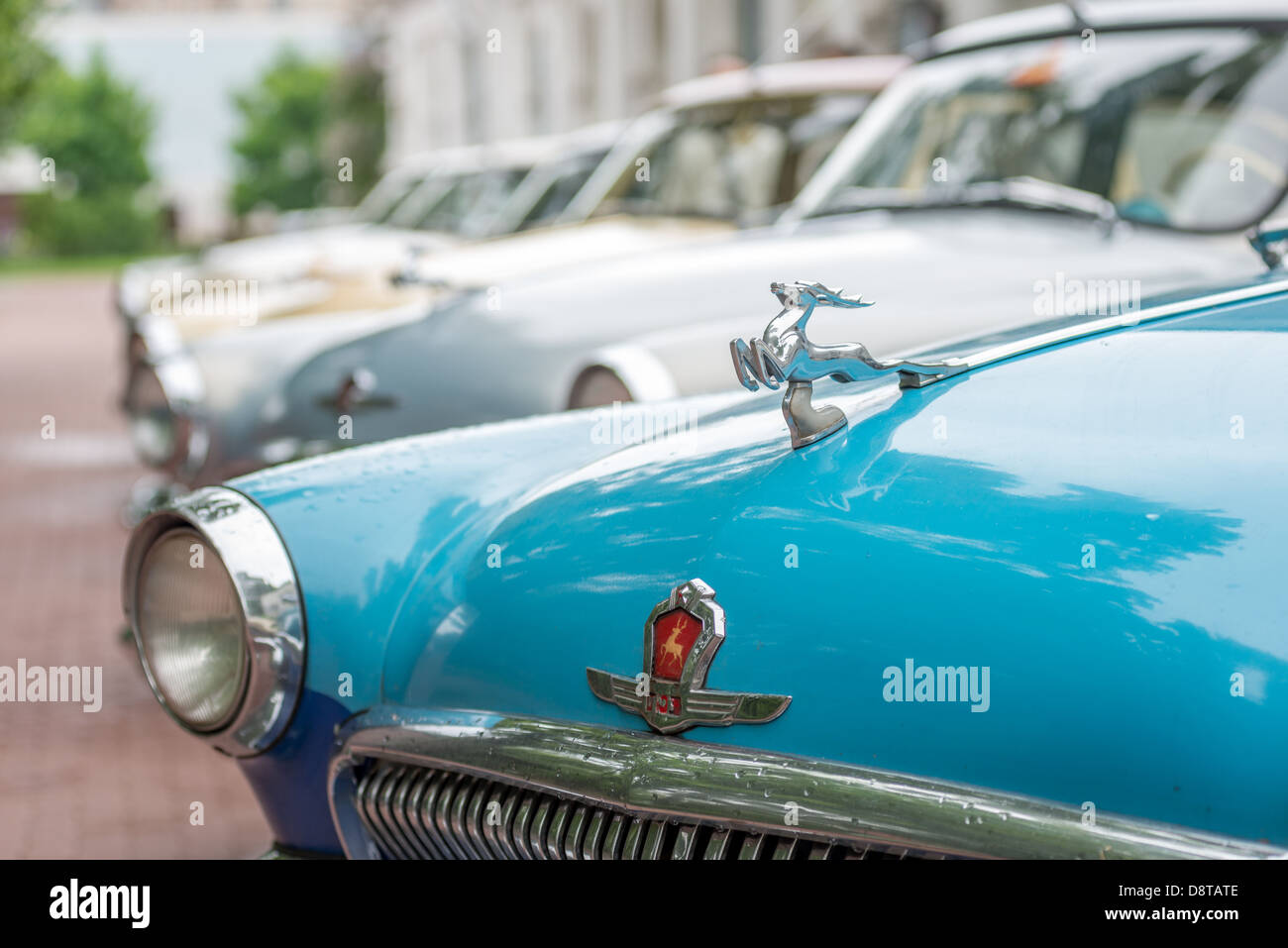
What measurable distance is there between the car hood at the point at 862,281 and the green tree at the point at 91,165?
4833cm

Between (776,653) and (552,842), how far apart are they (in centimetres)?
34

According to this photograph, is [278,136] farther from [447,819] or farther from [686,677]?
[686,677]

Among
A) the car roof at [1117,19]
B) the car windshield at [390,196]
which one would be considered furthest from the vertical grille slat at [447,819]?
the car windshield at [390,196]

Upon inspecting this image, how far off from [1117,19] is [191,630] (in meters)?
2.94

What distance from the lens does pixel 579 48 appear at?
24.1m

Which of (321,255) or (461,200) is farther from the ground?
(461,200)

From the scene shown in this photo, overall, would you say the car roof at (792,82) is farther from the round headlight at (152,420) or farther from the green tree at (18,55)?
the green tree at (18,55)

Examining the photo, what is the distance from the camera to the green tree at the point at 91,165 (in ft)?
160

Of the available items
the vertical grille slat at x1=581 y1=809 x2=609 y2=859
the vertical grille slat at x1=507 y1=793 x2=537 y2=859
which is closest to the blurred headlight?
the vertical grille slat at x1=507 y1=793 x2=537 y2=859

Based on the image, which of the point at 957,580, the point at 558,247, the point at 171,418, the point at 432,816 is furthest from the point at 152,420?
the point at 957,580

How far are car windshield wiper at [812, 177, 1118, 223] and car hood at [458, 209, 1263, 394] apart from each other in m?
0.03

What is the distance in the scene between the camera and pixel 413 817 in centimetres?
182

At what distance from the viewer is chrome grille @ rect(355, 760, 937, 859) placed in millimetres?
1457
